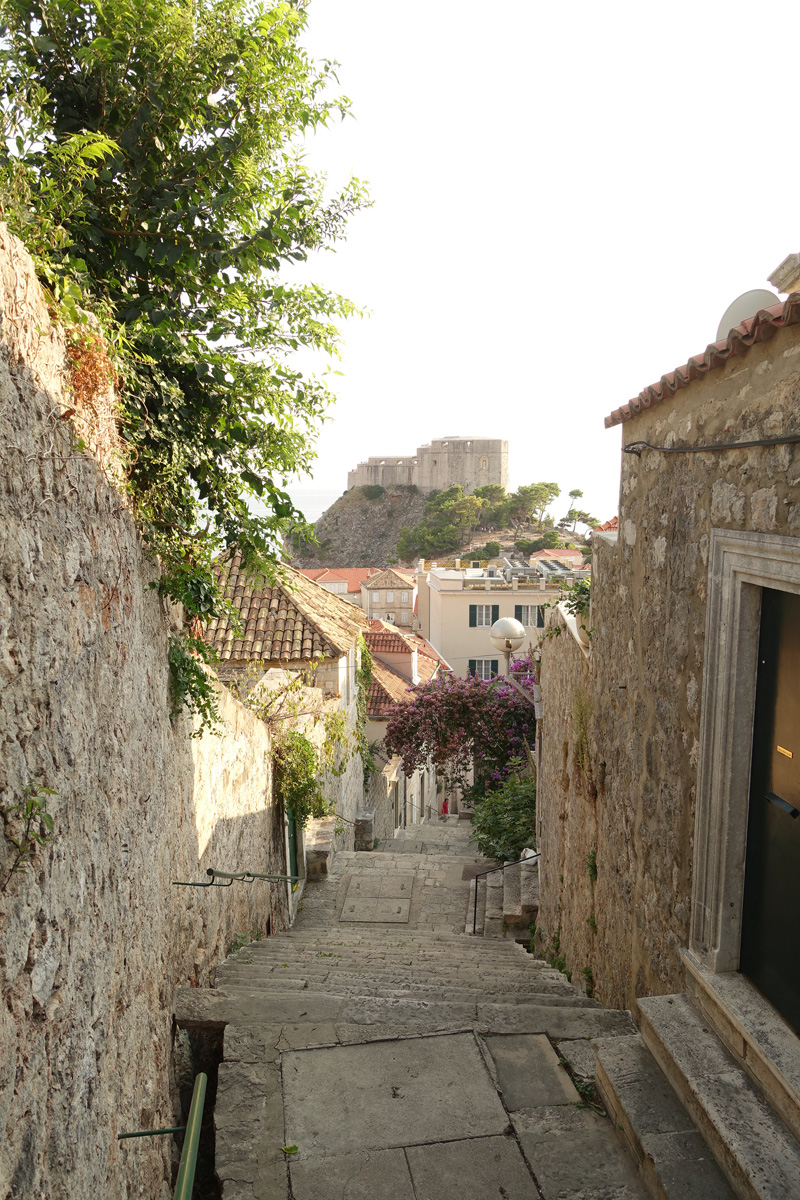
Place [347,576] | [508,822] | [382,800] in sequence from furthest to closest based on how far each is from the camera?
1. [347,576]
2. [382,800]
3. [508,822]

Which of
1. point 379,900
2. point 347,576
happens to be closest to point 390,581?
point 347,576

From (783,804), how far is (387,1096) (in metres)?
2.17

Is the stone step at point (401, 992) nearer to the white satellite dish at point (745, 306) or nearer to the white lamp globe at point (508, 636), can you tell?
the white satellite dish at point (745, 306)

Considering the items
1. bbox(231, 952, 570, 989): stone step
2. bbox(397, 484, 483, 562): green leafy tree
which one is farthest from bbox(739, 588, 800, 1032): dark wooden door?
bbox(397, 484, 483, 562): green leafy tree

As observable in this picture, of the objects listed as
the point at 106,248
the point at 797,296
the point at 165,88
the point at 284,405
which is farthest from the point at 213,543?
the point at 797,296

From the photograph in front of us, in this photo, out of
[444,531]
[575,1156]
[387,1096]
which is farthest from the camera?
[444,531]

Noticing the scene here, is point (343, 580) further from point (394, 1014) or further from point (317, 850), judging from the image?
point (394, 1014)

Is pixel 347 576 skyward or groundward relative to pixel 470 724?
skyward

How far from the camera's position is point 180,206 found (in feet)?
12.1

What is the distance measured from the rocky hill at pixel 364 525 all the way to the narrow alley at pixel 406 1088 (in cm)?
7393

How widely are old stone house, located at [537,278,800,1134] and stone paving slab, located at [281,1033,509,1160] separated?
2.93ft

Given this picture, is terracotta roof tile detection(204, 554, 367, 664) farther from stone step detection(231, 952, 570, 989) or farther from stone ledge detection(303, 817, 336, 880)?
stone step detection(231, 952, 570, 989)

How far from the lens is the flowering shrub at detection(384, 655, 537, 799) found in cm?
1606

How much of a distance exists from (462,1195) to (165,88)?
4.97 metres
